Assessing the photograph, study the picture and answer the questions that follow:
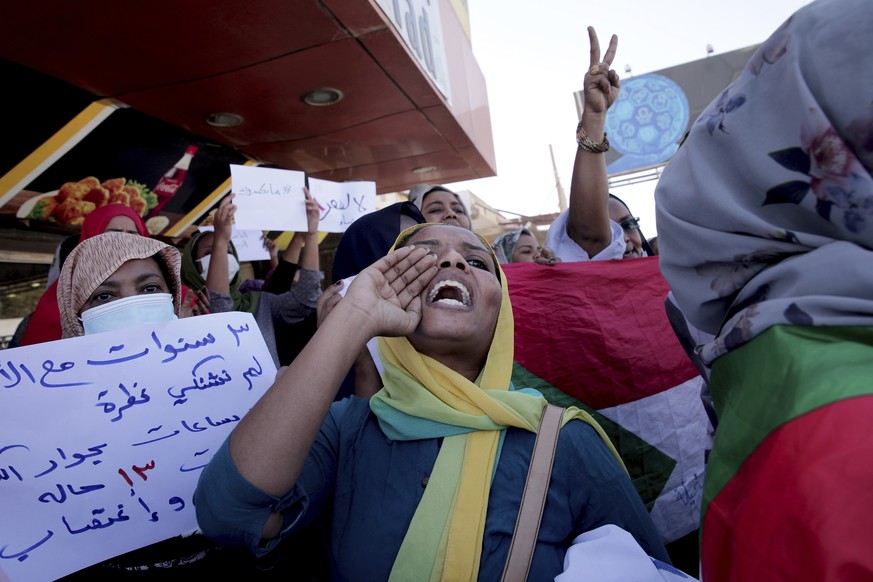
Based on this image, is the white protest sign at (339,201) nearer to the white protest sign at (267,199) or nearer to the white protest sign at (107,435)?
the white protest sign at (267,199)

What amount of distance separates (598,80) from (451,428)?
166 centimetres

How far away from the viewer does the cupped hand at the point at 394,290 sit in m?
1.33

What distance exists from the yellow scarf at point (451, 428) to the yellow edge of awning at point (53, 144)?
2.96m

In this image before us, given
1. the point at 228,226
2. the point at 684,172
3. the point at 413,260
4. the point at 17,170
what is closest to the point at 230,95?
Answer: the point at 228,226

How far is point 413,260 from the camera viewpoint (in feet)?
4.98

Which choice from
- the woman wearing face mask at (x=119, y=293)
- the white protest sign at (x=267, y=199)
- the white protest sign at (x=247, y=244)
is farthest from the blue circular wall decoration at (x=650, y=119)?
the woman wearing face mask at (x=119, y=293)

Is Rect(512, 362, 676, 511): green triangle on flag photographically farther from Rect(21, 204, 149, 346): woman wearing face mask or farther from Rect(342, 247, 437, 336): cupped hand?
Rect(21, 204, 149, 346): woman wearing face mask

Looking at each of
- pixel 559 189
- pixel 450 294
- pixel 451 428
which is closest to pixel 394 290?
pixel 450 294

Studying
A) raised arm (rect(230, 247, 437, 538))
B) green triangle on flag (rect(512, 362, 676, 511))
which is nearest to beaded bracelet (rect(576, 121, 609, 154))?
green triangle on flag (rect(512, 362, 676, 511))

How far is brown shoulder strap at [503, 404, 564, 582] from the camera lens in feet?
3.59

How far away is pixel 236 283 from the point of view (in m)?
3.48

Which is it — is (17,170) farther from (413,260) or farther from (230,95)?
(413,260)

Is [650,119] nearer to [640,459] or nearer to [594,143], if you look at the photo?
[594,143]

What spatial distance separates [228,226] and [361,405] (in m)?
1.91
